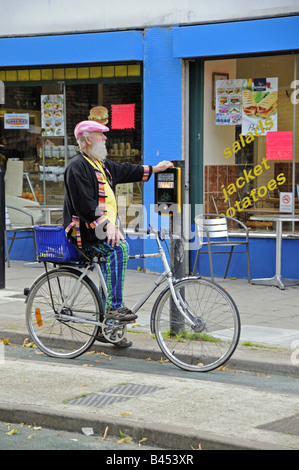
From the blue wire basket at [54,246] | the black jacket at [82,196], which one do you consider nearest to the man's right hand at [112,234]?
the black jacket at [82,196]

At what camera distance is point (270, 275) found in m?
11.7

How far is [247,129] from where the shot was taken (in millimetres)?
11914

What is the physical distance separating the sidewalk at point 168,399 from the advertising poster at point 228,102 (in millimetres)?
4291

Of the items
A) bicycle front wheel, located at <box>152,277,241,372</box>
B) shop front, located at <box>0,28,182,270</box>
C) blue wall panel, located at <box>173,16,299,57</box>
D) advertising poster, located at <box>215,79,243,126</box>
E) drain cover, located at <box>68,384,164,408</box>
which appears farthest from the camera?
shop front, located at <box>0,28,182,270</box>

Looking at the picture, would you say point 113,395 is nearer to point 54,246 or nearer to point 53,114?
point 54,246

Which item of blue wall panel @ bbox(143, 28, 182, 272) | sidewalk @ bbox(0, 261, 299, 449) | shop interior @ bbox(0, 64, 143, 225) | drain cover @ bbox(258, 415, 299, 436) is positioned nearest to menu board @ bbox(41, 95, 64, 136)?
shop interior @ bbox(0, 64, 143, 225)

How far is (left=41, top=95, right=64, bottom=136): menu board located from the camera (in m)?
13.5

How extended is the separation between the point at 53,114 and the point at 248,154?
3.45 m

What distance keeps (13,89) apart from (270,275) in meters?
5.34

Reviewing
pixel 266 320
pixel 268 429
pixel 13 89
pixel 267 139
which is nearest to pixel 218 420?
pixel 268 429

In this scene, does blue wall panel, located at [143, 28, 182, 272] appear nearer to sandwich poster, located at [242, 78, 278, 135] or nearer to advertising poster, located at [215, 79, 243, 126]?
advertising poster, located at [215, 79, 243, 126]

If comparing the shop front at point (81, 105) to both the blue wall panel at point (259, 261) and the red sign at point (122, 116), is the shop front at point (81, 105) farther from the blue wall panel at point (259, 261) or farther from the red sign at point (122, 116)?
the blue wall panel at point (259, 261)

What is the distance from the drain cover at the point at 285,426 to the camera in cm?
507

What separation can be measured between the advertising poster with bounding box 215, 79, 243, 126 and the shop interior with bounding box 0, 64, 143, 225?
4.17ft
